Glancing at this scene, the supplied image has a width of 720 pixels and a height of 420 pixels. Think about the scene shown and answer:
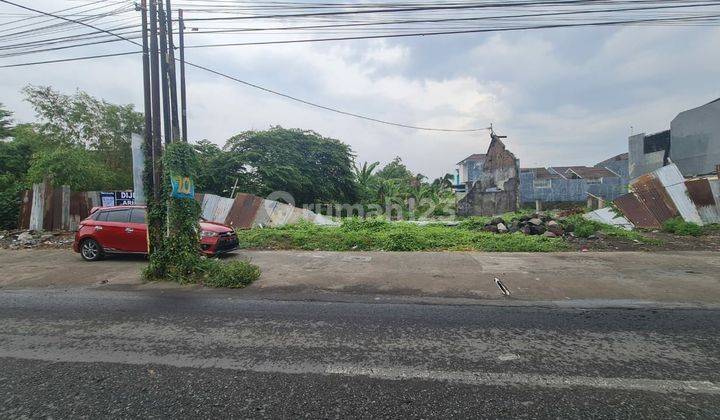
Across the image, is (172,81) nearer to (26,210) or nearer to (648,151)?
(26,210)

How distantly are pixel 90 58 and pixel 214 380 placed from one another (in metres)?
12.3

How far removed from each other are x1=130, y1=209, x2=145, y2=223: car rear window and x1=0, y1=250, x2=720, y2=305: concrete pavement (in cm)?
107

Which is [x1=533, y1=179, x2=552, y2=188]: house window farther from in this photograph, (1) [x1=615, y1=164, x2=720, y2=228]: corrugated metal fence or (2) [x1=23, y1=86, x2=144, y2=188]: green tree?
(2) [x1=23, y1=86, x2=144, y2=188]: green tree

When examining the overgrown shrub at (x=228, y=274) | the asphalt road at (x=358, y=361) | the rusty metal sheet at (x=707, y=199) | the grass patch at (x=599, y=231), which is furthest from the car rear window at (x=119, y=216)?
the rusty metal sheet at (x=707, y=199)

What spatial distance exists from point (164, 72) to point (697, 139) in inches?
1058

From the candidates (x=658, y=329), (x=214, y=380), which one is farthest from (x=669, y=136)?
(x=214, y=380)

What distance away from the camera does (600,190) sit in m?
28.6

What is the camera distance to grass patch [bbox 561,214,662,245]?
10.8m

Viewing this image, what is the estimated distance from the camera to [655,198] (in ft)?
43.9

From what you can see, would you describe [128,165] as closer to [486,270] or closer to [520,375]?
[486,270]

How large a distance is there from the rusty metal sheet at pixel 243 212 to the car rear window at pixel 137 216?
5.45m

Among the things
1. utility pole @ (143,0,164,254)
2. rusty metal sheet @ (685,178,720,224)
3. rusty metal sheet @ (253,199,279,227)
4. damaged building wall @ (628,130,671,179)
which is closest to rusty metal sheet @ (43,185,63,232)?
rusty metal sheet @ (253,199,279,227)

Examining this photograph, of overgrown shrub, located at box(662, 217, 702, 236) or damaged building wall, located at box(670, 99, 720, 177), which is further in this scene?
damaged building wall, located at box(670, 99, 720, 177)

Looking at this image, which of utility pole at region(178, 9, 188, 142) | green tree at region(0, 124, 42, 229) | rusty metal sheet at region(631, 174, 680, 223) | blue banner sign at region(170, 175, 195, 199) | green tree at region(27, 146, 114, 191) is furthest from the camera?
green tree at region(27, 146, 114, 191)
